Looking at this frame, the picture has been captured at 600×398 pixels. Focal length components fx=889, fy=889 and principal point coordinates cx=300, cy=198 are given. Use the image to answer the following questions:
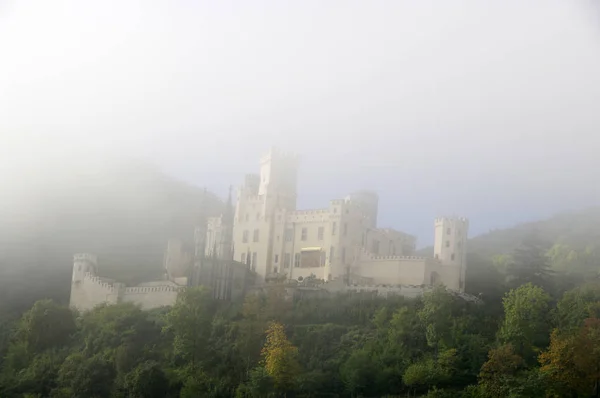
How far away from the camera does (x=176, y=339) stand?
166 ft

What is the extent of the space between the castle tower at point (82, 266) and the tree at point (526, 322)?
2931 centimetres

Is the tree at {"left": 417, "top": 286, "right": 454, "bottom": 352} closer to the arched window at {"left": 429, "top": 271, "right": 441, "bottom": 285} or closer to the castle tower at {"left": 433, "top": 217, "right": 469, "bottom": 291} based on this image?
the arched window at {"left": 429, "top": 271, "right": 441, "bottom": 285}

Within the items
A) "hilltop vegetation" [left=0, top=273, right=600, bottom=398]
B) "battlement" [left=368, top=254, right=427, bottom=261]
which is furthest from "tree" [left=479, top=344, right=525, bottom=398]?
"battlement" [left=368, top=254, right=427, bottom=261]

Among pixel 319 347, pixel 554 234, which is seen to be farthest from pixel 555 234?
pixel 319 347

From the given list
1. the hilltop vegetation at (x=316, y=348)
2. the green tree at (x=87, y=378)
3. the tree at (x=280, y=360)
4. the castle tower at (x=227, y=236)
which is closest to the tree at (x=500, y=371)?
the hilltop vegetation at (x=316, y=348)

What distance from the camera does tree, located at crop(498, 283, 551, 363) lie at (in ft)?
149

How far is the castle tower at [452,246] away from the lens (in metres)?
56.3

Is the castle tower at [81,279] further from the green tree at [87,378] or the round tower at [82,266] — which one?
the green tree at [87,378]

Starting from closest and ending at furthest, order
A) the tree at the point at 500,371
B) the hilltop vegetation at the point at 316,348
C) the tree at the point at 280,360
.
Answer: the tree at the point at 500,371
the hilltop vegetation at the point at 316,348
the tree at the point at 280,360

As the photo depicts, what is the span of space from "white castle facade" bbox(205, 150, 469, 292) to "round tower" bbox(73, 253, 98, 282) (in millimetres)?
8409

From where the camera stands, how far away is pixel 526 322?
4675 centimetres

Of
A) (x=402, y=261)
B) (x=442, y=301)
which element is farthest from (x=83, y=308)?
(x=442, y=301)

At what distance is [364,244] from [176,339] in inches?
604

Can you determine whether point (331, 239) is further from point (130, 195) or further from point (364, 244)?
point (130, 195)
